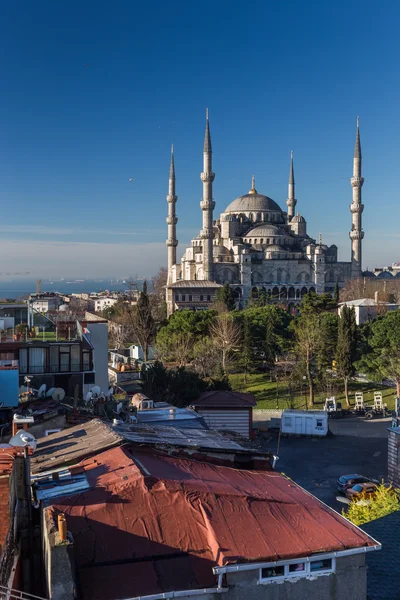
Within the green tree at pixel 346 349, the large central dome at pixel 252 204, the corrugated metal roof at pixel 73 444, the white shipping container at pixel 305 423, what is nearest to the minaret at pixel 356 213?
the large central dome at pixel 252 204

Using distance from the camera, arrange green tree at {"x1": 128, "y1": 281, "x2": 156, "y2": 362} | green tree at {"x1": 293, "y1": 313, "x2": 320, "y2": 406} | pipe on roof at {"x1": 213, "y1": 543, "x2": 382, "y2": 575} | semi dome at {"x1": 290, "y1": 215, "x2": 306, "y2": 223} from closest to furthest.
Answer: pipe on roof at {"x1": 213, "y1": 543, "x2": 382, "y2": 575}
green tree at {"x1": 293, "y1": 313, "x2": 320, "y2": 406}
green tree at {"x1": 128, "y1": 281, "x2": 156, "y2": 362}
semi dome at {"x1": 290, "y1": 215, "x2": 306, "y2": 223}

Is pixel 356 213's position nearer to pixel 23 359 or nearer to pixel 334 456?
pixel 334 456

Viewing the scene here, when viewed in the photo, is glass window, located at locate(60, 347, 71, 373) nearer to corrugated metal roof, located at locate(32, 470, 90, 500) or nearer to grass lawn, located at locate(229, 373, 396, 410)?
corrugated metal roof, located at locate(32, 470, 90, 500)

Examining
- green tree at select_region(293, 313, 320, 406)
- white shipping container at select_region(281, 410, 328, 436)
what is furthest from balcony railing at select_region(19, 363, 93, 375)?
green tree at select_region(293, 313, 320, 406)

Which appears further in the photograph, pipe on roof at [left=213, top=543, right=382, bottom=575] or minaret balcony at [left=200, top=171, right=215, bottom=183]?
minaret balcony at [left=200, top=171, right=215, bottom=183]

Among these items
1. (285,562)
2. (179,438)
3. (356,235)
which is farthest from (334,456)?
(356,235)

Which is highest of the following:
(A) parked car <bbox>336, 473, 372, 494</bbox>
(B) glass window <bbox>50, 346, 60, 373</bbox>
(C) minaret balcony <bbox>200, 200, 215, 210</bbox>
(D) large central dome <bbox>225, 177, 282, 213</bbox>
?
(D) large central dome <bbox>225, 177, 282, 213</bbox>

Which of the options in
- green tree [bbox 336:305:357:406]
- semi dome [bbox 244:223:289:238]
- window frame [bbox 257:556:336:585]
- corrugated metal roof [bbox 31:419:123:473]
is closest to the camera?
window frame [bbox 257:556:336:585]
